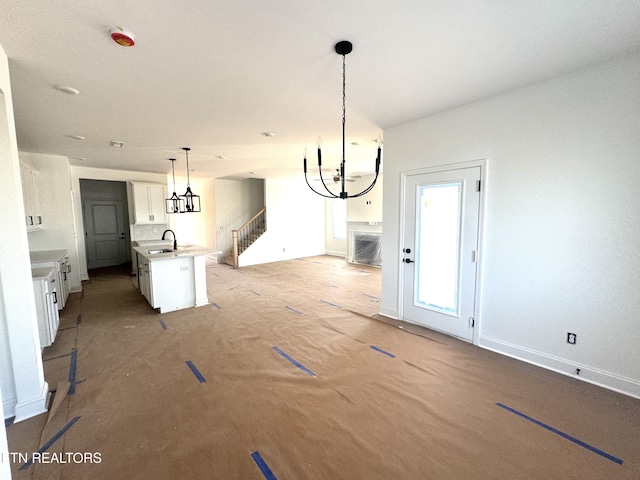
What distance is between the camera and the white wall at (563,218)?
2.28 metres

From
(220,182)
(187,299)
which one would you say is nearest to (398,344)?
(187,299)

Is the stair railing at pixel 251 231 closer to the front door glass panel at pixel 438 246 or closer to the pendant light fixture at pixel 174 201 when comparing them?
the pendant light fixture at pixel 174 201

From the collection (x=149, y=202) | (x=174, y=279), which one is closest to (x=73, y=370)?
(x=174, y=279)

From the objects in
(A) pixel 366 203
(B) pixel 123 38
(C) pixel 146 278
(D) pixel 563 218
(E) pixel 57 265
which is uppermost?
(B) pixel 123 38

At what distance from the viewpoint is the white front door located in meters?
3.23

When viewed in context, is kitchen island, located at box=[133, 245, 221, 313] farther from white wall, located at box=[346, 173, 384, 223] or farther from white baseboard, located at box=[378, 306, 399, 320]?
white wall, located at box=[346, 173, 384, 223]

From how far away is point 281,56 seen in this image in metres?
2.12

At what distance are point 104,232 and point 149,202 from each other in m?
2.73

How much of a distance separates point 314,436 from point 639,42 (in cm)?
383

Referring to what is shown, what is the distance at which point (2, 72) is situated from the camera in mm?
1936

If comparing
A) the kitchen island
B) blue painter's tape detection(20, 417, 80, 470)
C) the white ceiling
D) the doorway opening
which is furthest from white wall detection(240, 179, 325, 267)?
blue painter's tape detection(20, 417, 80, 470)

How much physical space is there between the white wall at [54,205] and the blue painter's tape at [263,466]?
20.1ft

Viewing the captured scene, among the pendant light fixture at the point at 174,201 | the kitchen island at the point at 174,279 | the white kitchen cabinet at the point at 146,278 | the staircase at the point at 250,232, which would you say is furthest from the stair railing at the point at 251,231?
the kitchen island at the point at 174,279

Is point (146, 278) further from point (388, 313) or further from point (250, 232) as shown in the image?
point (250, 232)
